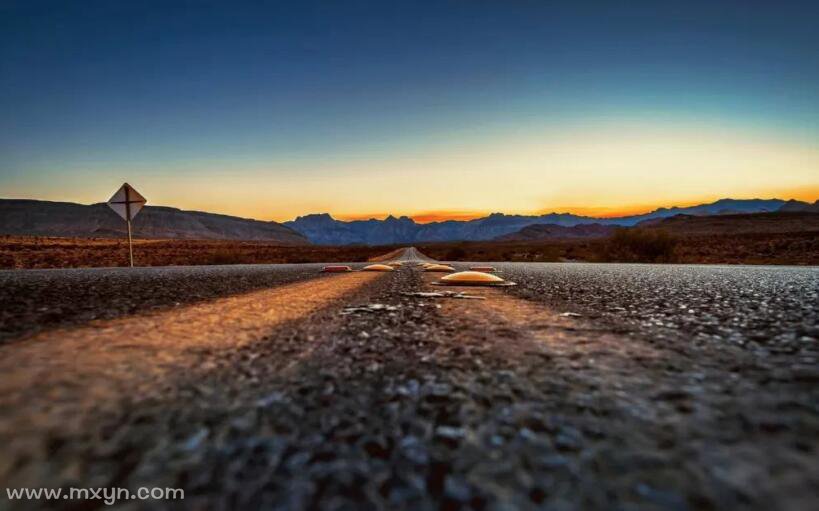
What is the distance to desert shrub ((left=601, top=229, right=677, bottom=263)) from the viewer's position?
34.8 m

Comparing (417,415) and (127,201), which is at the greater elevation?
(127,201)

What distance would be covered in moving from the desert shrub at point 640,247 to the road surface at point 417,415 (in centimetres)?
3437

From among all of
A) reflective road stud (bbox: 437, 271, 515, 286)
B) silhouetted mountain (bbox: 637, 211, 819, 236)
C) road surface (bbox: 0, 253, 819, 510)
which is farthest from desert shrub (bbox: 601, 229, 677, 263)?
silhouetted mountain (bbox: 637, 211, 819, 236)

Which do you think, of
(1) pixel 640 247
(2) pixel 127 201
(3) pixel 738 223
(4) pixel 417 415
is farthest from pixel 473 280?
(3) pixel 738 223

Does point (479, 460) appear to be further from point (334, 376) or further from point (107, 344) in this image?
point (107, 344)

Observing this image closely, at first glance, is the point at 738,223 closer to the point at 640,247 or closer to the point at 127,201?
the point at 640,247

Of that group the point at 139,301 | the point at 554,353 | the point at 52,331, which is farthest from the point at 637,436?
the point at 139,301

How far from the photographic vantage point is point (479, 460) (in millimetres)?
1768

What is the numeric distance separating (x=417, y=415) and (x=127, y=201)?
2335 cm

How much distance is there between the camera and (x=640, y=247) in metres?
37.0

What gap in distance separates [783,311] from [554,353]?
466 cm

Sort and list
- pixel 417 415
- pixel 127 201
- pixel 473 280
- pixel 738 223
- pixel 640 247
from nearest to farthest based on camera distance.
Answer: pixel 417 415 → pixel 473 280 → pixel 127 201 → pixel 640 247 → pixel 738 223

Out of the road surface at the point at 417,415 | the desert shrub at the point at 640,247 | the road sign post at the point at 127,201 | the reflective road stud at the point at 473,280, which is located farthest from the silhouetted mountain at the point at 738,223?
the road surface at the point at 417,415

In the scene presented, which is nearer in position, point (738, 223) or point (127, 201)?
point (127, 201)
